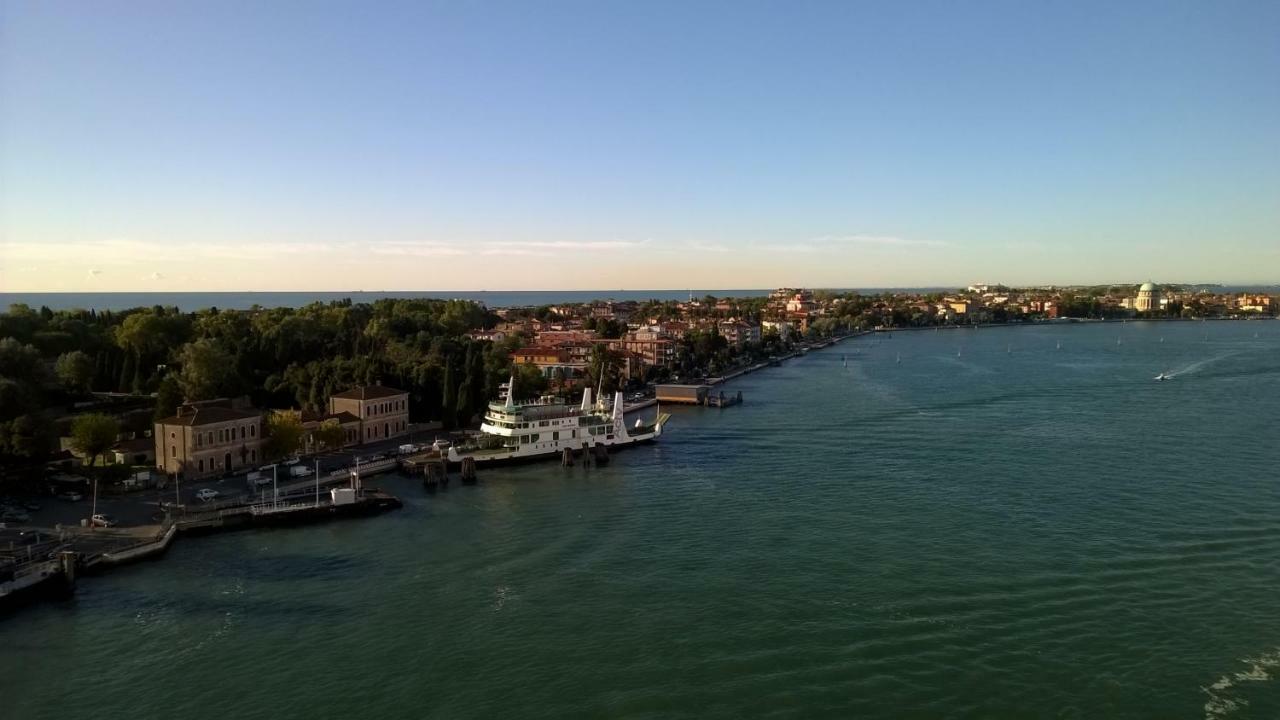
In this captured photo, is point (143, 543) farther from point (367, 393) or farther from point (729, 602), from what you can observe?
point (367, 393)

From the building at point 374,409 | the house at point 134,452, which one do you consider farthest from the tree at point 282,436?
the building at point 374,409

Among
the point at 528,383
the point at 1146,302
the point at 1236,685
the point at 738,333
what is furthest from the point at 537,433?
the point at 1146,302

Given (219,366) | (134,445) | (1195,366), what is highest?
(219,366)

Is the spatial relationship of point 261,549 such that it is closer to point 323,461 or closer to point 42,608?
point 42,608

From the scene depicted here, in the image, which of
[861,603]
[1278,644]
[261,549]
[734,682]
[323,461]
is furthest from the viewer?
[323,461]

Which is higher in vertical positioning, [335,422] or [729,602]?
[335,422]

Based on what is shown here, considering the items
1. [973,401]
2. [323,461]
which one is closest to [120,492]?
[323,461]

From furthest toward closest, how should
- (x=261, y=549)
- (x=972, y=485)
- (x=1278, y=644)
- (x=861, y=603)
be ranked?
(x=972, y=485)
(x=261, y=549)
(x=861, y=603)
(x=1278, y=644)
